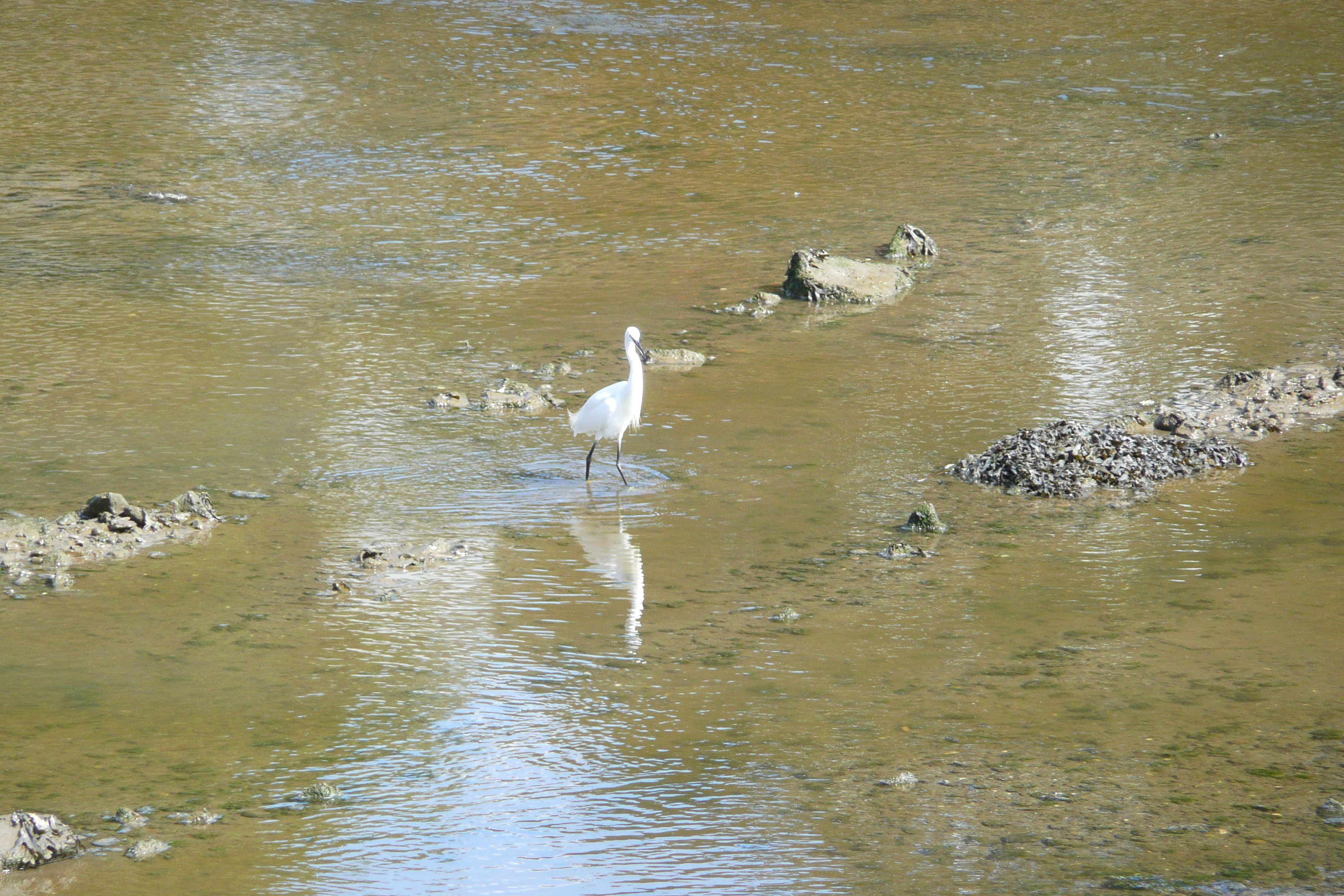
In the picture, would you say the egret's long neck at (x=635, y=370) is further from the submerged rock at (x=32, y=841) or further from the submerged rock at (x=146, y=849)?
the submerged rock at (x=32, y=841)

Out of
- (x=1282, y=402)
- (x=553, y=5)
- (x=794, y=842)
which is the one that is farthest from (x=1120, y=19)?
(x=794, y=842)

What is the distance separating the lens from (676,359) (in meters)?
8.91

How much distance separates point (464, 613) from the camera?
5582 millimetres

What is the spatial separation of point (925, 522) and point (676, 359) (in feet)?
9.84

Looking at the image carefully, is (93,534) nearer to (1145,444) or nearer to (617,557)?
(617,557)

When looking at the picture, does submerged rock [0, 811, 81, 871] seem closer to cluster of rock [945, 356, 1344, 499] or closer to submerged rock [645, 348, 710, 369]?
cluster of rock [945, 356, 1344, 499]

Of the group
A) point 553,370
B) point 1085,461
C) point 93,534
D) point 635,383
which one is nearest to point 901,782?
point 1085,461

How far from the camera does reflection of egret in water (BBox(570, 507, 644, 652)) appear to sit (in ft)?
18.4

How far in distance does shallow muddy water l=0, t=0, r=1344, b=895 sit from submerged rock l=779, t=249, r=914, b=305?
283 millimetres

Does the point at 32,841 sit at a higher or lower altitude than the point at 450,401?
higher

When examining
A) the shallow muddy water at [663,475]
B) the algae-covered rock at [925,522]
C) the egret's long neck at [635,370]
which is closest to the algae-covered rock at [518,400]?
the shallow muddy water at [663,475]

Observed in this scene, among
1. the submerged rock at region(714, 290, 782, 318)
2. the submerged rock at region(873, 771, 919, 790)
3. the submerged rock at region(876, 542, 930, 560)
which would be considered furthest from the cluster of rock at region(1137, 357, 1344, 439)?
the submerged rock at region(873, 771, 919, 790)

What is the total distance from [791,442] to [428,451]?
6.50 feet

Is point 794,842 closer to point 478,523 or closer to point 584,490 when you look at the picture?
point 478,523
